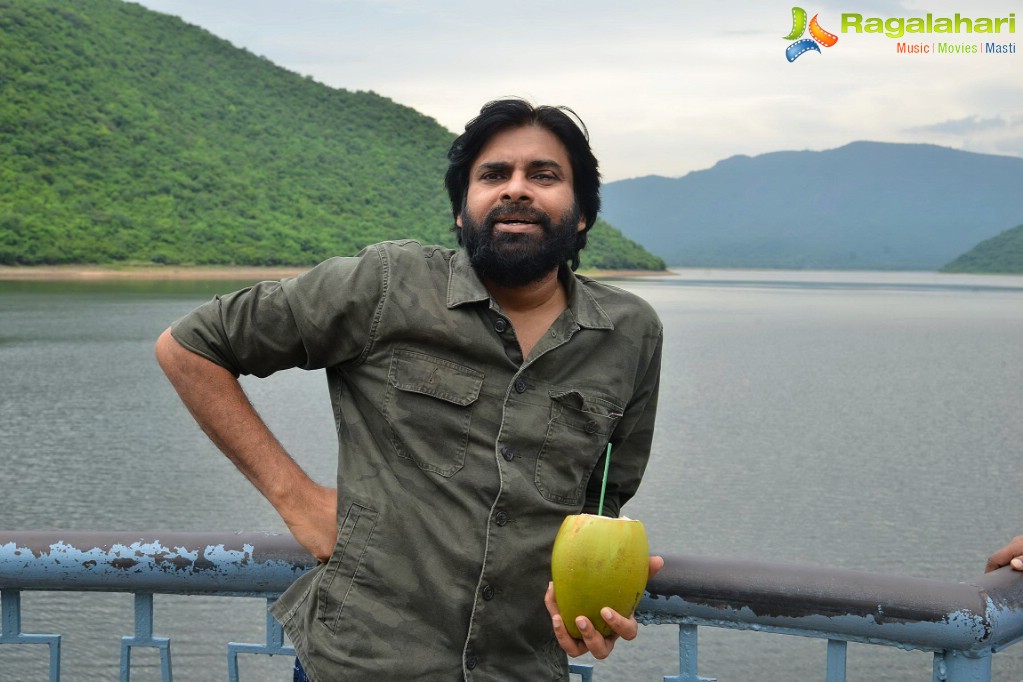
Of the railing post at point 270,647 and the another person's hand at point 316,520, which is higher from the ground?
the another person's hand at point 316,520

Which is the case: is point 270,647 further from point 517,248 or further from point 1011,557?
point 1011,557

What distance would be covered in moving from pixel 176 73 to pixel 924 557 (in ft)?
295

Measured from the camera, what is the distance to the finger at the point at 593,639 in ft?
5.08

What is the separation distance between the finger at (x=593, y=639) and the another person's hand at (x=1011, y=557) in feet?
1.97

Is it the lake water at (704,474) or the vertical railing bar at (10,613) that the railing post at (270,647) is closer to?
the vertical railing bar at (10,613)

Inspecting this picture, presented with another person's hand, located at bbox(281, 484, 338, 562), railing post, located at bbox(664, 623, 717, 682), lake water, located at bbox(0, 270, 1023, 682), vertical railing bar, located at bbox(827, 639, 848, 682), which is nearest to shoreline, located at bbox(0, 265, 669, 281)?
lake water, located at bbox(0, 270, 1023, 682)

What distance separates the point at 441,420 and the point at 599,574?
0.37m

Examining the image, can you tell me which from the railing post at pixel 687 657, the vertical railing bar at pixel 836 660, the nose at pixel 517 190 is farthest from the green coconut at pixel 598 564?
the nose at pixel 517 190

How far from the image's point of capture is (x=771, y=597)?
168cm

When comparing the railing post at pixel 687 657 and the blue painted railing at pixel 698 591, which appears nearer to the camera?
the blue painted railing at pixel 698 591

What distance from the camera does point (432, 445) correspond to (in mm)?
1761

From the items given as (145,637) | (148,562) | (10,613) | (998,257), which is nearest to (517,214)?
(148,562)

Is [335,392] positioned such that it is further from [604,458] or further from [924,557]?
[924,557]

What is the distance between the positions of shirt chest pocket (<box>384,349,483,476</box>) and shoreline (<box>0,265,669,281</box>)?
53648mm
